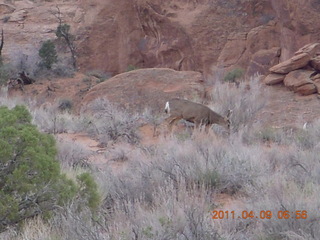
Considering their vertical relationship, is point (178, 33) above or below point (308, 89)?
above

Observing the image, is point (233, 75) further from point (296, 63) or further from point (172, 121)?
point (172, 121)

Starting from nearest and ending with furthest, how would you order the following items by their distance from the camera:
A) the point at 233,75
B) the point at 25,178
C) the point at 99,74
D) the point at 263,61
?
the point at 25,178 → the point at 233,75 → the point at 263,61 → the point at 99,74

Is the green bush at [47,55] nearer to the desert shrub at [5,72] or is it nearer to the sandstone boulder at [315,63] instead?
the desert shrub at [5,72]

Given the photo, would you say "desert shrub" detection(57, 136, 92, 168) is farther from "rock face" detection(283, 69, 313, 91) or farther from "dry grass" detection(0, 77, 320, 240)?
"rock face" detection(283, 69, 313, 91)

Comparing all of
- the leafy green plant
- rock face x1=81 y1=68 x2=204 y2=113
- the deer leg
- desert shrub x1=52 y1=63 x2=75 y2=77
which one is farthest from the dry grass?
the leafy green plant

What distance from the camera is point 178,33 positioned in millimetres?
26297

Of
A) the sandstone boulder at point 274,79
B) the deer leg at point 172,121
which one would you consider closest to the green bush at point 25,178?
the deer leg at point 172,121

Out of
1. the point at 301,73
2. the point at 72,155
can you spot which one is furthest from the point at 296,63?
the point at 72,155

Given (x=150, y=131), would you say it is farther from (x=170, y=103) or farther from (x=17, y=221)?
(x=17, y=221)

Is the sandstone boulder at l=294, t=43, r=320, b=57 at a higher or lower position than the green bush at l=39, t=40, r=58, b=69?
higher

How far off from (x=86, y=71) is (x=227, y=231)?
81.7ft

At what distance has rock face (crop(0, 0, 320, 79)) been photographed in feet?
72.9
